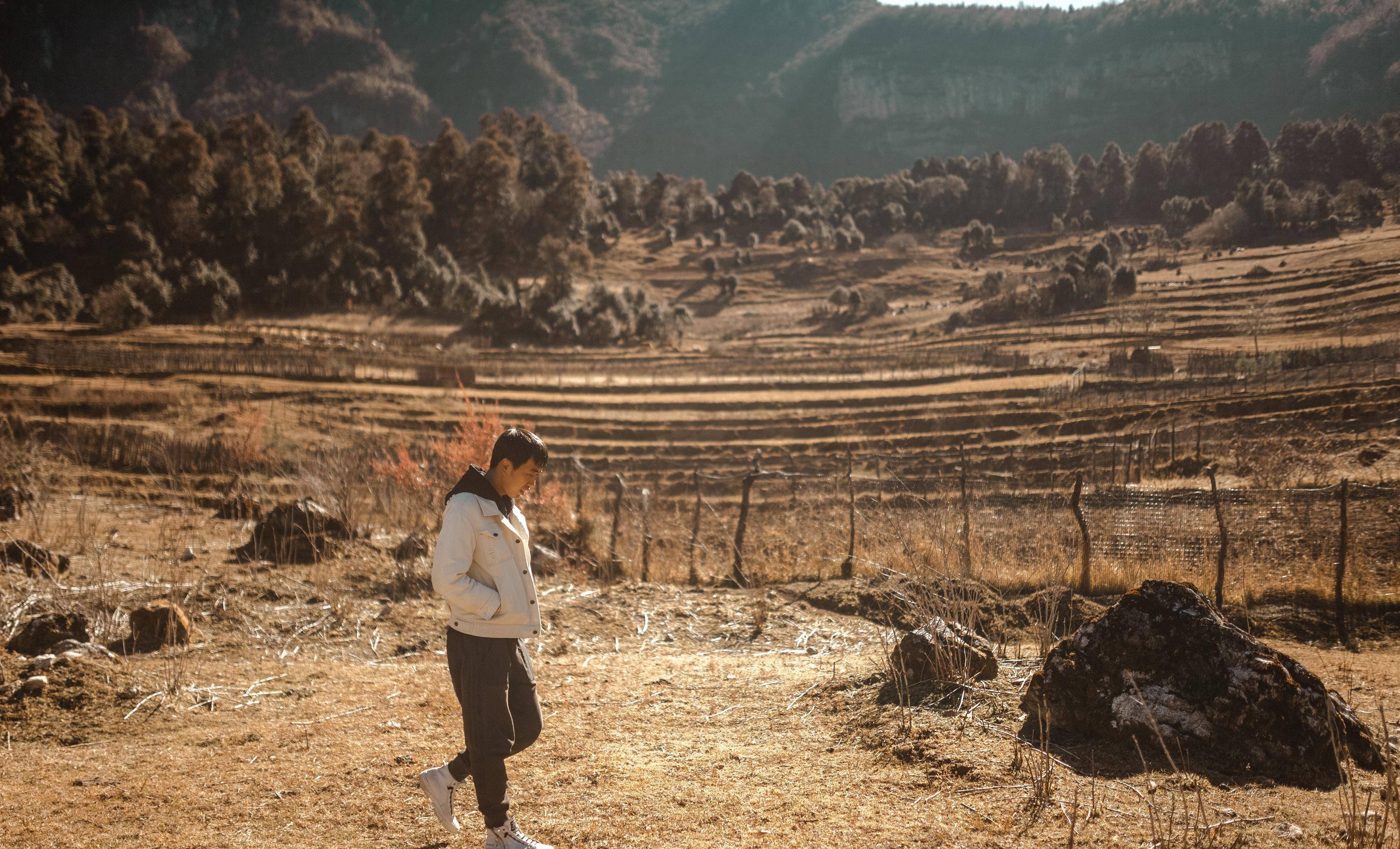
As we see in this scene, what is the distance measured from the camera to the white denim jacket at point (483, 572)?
3.28m

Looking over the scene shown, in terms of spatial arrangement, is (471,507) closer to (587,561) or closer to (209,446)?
(587,561)

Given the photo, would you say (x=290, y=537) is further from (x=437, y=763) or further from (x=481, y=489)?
(x=481, y=489)

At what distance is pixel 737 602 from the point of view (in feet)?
29.9

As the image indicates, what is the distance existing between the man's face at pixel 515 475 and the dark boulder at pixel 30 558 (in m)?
6.93

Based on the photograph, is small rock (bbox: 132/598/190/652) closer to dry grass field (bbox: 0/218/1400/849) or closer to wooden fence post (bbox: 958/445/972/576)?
dry grass field (bbox: 0/218/1400/849)

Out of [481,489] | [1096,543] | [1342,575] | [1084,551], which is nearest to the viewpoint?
[481,489]

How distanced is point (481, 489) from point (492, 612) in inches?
20.0

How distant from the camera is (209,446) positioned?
18797 millimetres

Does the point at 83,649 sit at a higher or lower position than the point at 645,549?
higher

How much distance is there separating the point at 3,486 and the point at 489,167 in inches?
2420

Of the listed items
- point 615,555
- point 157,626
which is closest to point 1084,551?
point 615,555

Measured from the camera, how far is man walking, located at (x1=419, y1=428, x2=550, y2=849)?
329cm

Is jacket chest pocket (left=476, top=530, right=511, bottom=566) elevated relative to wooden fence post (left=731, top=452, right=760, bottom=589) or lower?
elevated

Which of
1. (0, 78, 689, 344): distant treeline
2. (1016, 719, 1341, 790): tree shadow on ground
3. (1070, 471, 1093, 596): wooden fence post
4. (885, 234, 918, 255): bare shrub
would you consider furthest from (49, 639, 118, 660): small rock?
(885, 234, 918, 255): bare shrub
